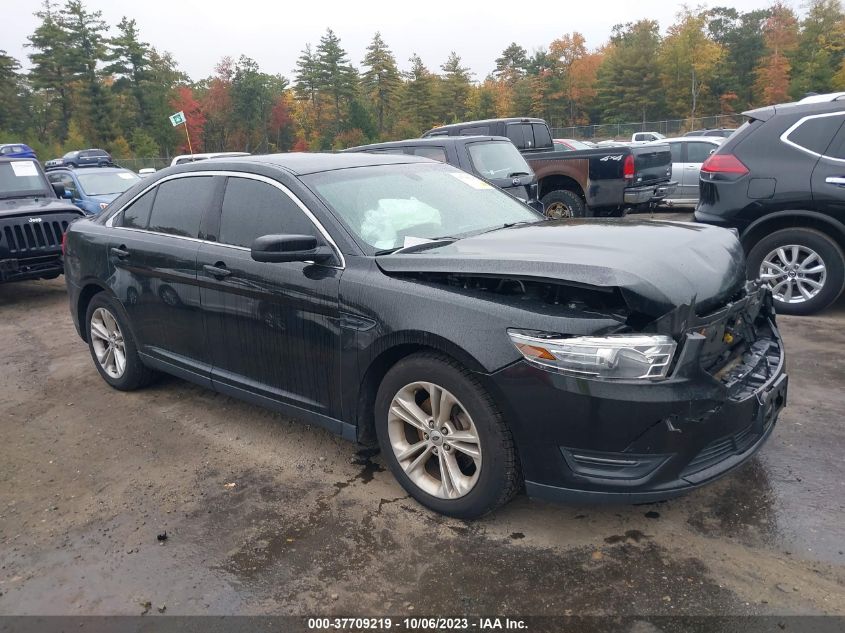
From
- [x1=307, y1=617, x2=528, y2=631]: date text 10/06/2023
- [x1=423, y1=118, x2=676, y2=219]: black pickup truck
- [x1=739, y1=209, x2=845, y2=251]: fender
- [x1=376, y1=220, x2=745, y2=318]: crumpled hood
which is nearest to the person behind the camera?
[x1=307, y1=617, x2=528, y2=631]: date text 10/06/2023

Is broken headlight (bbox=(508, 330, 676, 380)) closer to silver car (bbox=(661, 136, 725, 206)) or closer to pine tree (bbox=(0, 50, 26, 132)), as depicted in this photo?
silver car (bbox=(661, 136, 725, 206))

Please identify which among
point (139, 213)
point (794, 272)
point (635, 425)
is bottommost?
point (794, 272)

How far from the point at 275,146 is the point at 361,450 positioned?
219ft

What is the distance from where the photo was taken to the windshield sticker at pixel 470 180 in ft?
15.0

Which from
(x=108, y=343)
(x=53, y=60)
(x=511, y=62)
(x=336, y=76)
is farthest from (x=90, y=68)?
(x=108, y=343)

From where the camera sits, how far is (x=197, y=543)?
3211 millimetres

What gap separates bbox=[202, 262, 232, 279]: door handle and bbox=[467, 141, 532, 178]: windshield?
18.2 ft

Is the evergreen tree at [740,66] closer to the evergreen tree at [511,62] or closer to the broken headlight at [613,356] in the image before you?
the evergreen tree at [511,62]

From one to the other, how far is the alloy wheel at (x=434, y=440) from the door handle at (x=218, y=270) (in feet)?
4.56

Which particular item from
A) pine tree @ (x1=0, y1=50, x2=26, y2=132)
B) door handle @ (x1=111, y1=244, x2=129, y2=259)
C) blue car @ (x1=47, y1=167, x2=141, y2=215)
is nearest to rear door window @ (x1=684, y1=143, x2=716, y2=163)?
blue car @ (x1=47, y1=167, x2=141, y2=215)

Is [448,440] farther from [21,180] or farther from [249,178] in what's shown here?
[21,180]

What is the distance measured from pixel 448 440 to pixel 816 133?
5076 mm

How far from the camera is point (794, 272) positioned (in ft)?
20.9

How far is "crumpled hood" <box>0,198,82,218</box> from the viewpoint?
8555mm
